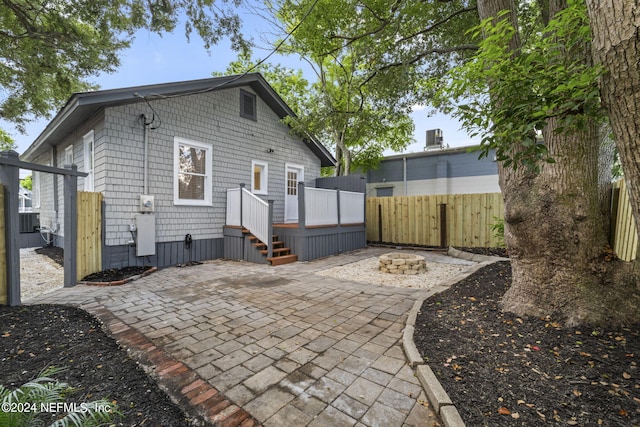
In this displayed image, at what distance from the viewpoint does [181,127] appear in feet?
23.2

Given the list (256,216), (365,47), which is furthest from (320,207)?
(365,47)

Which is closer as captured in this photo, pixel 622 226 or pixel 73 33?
pixel 622 226

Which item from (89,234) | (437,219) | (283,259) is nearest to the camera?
(89,234)

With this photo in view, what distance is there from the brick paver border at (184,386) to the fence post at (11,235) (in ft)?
6.13

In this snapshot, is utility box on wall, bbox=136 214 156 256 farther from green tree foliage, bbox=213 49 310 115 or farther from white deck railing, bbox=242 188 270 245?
green tree foliage, bbox=213 49 310 115

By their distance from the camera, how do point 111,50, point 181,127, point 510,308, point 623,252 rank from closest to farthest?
point 510,308 → point 623,252 → point 181,127 → point 111,50

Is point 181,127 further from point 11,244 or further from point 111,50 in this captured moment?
point 11,244

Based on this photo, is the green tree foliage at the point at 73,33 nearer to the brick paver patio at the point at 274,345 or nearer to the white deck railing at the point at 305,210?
the white deck railing at the point at 305,210

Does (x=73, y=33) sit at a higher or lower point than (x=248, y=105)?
higher

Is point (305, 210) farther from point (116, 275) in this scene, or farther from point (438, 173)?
point (438, 173)

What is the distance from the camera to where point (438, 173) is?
47.9 feet

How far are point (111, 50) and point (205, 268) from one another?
6676 millimetres

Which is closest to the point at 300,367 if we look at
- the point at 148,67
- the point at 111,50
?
the point at 148,67

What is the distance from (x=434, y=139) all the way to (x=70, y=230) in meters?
17.4
